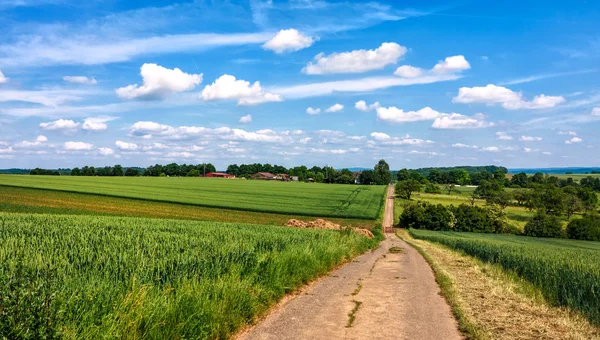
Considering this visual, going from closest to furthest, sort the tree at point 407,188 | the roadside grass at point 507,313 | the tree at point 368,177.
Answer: the roadside grass at point 507,313, the tree at point 407,188, the tree at point 368,177

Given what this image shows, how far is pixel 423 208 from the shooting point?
77.9 metres

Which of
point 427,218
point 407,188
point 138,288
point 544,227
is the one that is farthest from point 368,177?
point 138,288

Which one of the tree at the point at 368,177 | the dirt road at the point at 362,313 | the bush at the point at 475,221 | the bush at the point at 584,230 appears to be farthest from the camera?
the tree at the point at 368,177

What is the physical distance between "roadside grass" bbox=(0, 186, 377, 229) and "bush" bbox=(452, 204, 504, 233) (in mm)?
22346

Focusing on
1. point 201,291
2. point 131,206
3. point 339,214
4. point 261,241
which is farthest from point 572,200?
point 201,291

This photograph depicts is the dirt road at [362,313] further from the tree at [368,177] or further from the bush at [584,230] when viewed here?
the tree at [368,177]

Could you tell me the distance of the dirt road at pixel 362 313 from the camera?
8000 mm

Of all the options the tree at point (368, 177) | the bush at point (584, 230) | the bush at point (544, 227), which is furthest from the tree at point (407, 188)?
the tree at point (368, 177)

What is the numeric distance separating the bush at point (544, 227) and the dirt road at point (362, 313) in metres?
70.9

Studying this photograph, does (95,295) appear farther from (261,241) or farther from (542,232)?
(542,232)

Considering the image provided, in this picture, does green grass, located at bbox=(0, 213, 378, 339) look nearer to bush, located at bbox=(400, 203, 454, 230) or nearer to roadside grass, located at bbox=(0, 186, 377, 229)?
roadside grass, located at bbox=(0, 186, 377, 229)

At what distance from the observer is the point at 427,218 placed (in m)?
76.6

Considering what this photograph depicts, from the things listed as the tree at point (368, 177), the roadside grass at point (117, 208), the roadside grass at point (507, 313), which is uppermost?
the tree at point (368, 177)

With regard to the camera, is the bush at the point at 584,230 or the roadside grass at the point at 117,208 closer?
the roadside grass at the point at 117,208
